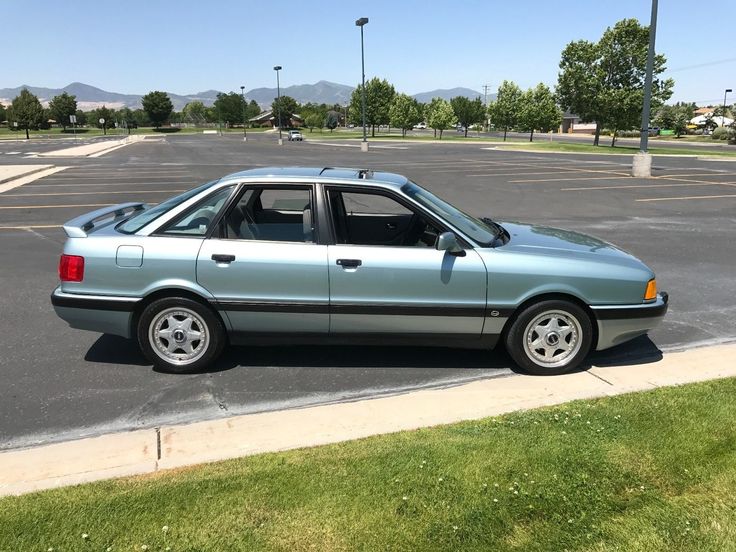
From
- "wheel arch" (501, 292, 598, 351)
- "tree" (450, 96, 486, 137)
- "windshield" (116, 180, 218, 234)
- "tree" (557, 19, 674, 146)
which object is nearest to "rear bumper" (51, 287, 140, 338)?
"windshield" (116, 180, 218, 234)

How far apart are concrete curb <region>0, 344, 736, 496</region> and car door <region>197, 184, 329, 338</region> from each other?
2.42 feet

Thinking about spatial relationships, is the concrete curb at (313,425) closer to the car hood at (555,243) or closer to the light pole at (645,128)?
the car hood at (555,243)

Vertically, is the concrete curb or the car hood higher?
the car hood

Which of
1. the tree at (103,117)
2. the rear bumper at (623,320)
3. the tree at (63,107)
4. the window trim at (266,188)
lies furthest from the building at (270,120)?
the rear bumper at (623,320)

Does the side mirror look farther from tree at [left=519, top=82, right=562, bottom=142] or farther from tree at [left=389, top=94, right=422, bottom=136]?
tree at [left=389, top=94, right=422, bottom=136]

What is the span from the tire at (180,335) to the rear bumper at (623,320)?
2.89m

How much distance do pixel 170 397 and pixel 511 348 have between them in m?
2.56

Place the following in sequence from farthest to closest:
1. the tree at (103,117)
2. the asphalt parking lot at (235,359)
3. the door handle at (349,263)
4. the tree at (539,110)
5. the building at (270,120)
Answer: the building at (270,120) < the tree at (103,117) < the tree at (539,110) < the door handle at (349,263) < the asphalt parking lot at (235,359)

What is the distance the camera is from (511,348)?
4.39 m

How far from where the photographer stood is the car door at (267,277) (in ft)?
13.9

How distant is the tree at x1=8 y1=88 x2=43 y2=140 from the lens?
87.8m

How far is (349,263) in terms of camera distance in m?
4.20

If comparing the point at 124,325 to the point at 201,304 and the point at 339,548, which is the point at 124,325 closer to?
the point at 201,304

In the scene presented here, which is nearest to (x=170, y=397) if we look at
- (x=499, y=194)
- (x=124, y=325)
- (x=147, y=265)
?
(x=124, y=325)
